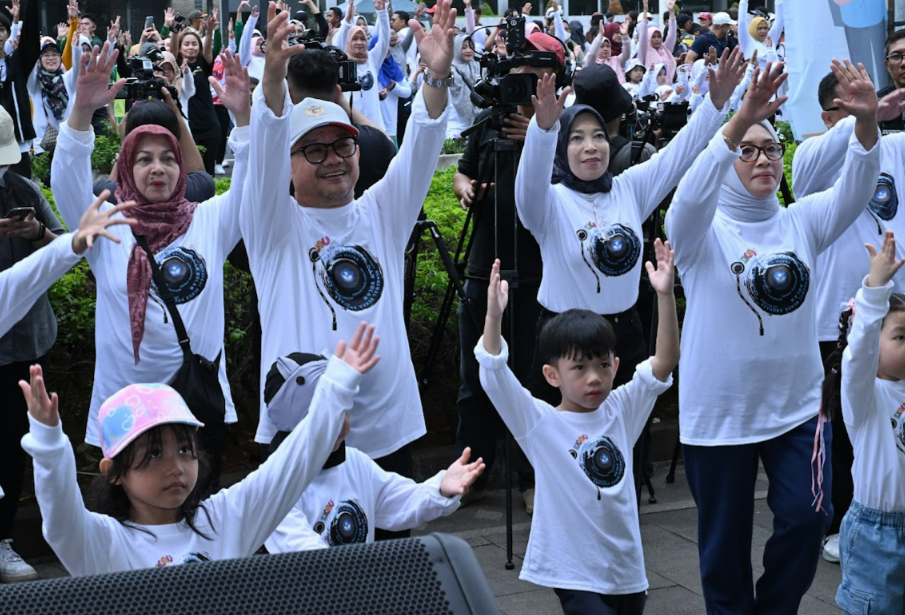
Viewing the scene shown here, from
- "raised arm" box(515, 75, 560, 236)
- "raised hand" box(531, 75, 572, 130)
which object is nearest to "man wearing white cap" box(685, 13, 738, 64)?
"raised arm" box(515, 75, 560, 236)

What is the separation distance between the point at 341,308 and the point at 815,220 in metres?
1.68

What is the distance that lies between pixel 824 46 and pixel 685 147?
1.78 meters

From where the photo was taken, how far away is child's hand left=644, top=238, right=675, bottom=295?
402 cm

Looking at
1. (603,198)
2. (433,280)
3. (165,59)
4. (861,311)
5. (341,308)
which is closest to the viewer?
(861,311)

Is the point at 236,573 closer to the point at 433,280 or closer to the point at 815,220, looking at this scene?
the point at 815,220

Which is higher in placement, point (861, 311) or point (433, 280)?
point (861, 311)

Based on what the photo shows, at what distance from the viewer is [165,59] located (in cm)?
1134

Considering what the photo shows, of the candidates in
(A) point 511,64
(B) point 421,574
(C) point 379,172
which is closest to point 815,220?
(A) point 511,64

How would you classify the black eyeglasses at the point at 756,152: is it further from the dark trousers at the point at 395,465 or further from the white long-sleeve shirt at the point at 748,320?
the dark trousers at the point at 395,465

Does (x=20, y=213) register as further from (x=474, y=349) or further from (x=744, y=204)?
(x=744, y=204)

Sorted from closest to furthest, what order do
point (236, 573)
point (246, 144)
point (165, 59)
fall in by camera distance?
point (236, 573) → point (246, 144) → point (165, 59)

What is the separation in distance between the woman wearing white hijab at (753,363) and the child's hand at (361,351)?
1.57 metres

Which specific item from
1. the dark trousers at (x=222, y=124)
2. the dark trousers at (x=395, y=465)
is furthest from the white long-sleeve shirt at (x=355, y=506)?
the dark trousers at (x=222, y=124)

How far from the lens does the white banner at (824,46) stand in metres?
6.46
